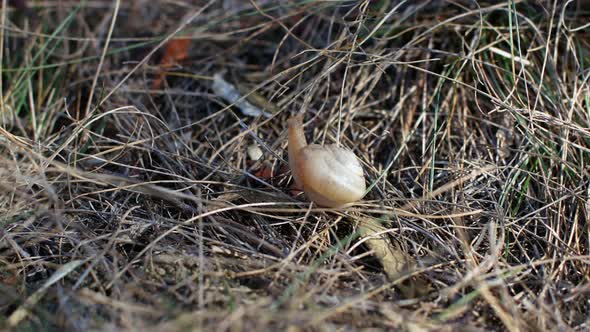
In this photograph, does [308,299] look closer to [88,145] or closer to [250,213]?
[250,213]

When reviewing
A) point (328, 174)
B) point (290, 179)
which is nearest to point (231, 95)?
point (290, 179)

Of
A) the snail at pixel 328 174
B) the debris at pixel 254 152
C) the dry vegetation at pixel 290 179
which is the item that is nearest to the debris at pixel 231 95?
the dry vegetation at pixel 290 179

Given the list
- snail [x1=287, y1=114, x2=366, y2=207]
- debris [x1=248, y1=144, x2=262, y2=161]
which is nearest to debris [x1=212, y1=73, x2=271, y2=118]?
debris [x1=248, y1=144, x2=262, y2=161]

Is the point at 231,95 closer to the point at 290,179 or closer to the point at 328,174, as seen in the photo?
the point at 290,179

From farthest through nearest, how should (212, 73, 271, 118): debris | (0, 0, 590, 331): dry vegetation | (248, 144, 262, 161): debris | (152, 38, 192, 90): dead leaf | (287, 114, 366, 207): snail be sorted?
(152, 38, 192, 90): dead leaf → (212, 73, 271, 118): debris → (248, 144, 262, 161): debris → (287, 114, 366, 207): snail → (0, 0, 590, 331): dry vegetation

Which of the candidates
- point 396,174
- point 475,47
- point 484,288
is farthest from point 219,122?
point 484,288

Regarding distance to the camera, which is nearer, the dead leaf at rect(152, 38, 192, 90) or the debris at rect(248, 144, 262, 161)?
the debris at rect(248, 144, 262, 161)

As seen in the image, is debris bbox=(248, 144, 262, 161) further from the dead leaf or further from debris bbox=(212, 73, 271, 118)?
the dead leaf

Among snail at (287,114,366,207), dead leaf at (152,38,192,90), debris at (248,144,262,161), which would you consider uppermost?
dead leaf at (152,38,192,90)
